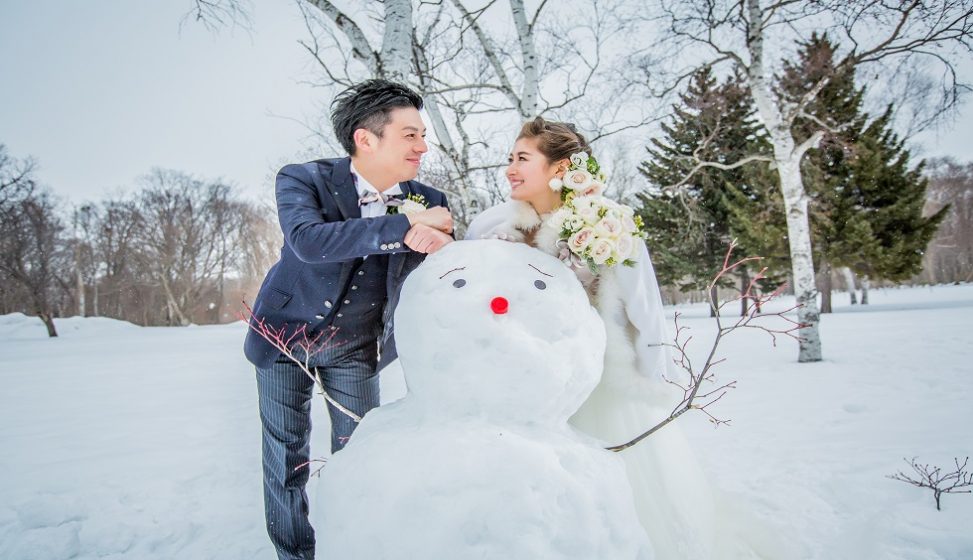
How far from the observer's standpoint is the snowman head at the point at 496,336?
1.16 m

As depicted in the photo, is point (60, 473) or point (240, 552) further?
point (60, 473)

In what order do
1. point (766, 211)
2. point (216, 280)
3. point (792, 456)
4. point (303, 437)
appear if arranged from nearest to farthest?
point (303, 437) → point (792, 456) → point (766, 211) → point (216, 280)

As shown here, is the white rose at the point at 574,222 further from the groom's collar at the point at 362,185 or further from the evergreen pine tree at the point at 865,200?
the evergreen pine tree at the point at 865,200

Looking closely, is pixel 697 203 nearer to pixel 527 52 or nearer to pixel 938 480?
pixel 527 52

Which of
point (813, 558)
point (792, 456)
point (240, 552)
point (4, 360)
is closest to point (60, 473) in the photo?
point (240, 552)

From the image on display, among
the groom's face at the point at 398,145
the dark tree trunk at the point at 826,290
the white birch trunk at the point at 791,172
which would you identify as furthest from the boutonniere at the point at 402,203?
the dark tree trunk at the point at 826,290

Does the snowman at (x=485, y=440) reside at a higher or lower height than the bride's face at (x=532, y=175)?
lower

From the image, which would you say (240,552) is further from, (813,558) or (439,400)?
(813,558)

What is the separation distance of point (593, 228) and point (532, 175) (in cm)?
60

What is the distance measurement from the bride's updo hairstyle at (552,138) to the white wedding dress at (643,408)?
0.45 m

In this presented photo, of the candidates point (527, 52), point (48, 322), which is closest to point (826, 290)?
point (527, 52)

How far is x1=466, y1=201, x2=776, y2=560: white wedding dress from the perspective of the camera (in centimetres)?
153

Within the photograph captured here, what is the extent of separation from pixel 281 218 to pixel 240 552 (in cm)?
168

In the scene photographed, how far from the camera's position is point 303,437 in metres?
1.97
